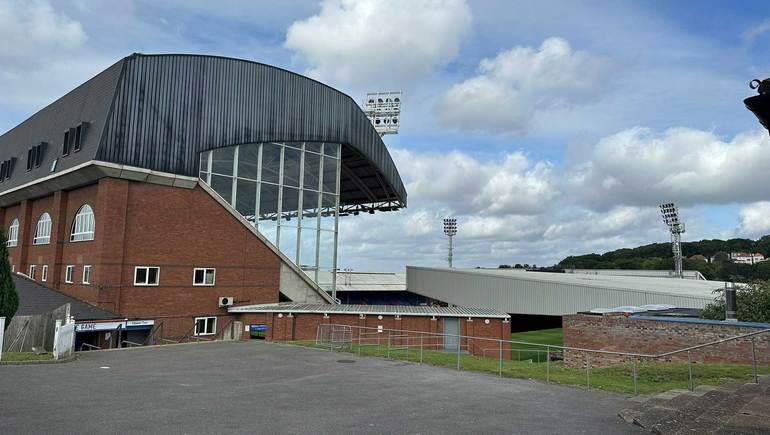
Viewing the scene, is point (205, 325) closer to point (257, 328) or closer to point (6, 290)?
point (257, 328)

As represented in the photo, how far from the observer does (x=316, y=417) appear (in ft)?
33.3

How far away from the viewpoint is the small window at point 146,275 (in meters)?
27.4

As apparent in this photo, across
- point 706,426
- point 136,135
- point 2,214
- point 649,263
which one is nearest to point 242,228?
point 136,135

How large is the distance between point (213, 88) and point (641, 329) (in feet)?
87.8

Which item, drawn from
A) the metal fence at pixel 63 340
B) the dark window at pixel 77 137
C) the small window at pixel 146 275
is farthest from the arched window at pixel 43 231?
Answer: the metal fence at pixel 63 340

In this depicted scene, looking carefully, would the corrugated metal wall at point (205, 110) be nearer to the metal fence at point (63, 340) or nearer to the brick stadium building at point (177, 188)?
the brick stadium building at point (177, 188)

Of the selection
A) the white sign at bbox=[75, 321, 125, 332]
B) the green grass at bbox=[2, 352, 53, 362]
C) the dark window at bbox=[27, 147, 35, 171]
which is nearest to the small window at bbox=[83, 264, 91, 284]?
the white sign at bbox=[75, 321, 125, 332]

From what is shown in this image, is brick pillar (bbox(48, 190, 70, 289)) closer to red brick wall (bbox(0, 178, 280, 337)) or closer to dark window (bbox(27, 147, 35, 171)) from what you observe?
red brick wall (bbox(0, 178, 280, 337))

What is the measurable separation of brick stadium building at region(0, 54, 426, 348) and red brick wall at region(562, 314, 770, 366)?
19.3m

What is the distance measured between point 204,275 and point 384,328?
10649 mm

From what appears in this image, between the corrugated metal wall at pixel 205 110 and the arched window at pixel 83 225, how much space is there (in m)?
3.80

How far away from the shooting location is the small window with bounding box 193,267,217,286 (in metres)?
29.8

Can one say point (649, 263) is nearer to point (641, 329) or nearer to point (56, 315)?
point (641, 329)

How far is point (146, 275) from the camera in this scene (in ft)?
90.7
